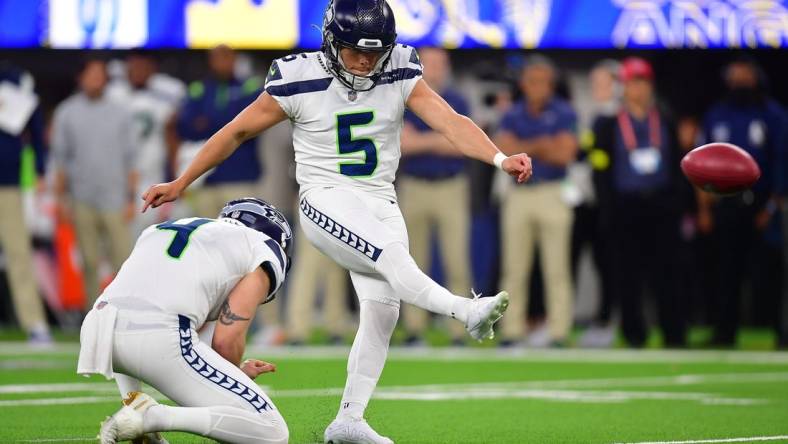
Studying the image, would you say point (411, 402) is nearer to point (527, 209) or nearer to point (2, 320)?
point (527, 209)

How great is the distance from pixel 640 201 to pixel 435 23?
2705 millimetres

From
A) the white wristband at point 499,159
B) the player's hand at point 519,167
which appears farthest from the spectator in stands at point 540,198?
the player's hand at point 519,167

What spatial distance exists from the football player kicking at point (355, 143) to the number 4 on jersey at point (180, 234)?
545mm

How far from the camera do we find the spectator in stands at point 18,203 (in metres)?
11.9

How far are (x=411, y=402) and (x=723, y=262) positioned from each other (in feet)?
16.3

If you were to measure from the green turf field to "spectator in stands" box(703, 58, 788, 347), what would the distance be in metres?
0.71

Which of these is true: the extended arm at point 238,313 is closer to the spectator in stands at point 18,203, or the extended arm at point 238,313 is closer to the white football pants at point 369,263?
the white football pants at point 369,263

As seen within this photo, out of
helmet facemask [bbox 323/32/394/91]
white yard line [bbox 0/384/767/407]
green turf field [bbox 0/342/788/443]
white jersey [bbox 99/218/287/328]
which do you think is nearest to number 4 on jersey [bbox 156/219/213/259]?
white jersey [bbox 99/218/287/328]

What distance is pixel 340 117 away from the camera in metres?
6.02

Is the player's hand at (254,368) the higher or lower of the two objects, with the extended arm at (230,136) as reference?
lower

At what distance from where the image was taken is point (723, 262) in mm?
12055

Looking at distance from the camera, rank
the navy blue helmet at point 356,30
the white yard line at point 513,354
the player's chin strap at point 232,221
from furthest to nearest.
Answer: the white yard line at point 513,354 → the navy blue helmet at point 356,30 → the player's chin strap at point 232,221

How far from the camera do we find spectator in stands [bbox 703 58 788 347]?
38.8 feet

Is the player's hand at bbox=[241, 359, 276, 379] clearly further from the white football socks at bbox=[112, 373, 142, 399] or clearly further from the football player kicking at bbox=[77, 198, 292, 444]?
the white football socks at bbox=[112, 373, 142, 399]
